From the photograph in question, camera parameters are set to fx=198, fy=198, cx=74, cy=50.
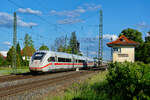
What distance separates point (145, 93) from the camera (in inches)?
247

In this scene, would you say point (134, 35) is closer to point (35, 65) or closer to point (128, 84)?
point (35, 65)

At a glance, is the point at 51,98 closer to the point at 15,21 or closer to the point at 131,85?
the point at 131,85

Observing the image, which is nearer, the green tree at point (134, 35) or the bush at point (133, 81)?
the bush at point (133, 81)

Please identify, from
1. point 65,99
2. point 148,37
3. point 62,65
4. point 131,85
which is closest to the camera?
point 131,85

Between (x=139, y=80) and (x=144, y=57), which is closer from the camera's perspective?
(x=139, y=80)

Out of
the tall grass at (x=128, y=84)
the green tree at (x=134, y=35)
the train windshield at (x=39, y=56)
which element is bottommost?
the tall grass at (x=128, y=84)

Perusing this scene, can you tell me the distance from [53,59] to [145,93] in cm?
1806

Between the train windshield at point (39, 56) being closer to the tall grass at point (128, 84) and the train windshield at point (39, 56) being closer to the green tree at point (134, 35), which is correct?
the tall grass at point (128, 84)

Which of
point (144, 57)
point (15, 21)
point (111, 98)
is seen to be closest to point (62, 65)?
point (15, 21)

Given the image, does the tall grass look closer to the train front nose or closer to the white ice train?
the train front nose

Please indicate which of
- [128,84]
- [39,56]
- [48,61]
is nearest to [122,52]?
[48,61]

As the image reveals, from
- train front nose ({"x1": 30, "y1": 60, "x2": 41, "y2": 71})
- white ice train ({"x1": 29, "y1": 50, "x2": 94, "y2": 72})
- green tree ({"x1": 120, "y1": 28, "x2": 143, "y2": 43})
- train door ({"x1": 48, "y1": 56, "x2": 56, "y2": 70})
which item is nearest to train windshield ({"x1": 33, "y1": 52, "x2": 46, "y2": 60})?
white ice train ({"x1": 29, "y1": 50, "x2": 94, "y2": 72})

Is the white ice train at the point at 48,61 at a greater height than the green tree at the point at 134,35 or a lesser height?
lesser

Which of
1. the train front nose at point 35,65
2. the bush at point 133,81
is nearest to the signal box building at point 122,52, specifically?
the train front nose at point 35,65
